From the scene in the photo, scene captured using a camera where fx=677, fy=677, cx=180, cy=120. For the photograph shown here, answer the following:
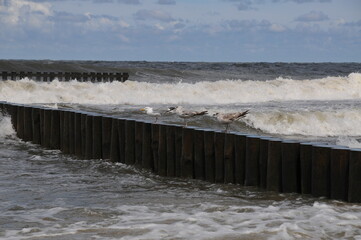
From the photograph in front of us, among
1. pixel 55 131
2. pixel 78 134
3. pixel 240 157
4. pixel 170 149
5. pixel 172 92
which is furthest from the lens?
pixel 172 92

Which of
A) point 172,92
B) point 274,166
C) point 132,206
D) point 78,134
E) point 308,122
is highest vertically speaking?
point 274,166

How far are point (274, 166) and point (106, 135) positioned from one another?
4353mm

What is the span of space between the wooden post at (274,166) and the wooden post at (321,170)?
1.91 ft

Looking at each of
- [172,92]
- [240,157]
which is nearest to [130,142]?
[240,157]

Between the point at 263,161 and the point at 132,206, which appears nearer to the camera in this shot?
the point at 132,206

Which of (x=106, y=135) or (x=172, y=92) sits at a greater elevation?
(x=106, y=135)

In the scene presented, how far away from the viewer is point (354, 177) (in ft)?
27.0

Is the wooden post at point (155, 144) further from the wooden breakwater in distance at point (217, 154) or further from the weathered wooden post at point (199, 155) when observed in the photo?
the weathered wooden post at point (199, 155)

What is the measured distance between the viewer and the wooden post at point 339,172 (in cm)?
834

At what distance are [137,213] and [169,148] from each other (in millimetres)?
3296

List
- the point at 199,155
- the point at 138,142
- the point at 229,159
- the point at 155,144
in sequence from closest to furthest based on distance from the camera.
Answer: the point at 229,159 < the point at 199,155 < the point at 155,144 < the point at 138,142

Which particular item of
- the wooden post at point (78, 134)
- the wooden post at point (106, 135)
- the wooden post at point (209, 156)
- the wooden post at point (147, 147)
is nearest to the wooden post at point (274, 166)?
the wooden post at point (209, 156)

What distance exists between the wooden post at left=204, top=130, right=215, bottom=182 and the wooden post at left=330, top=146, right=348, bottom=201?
218cm

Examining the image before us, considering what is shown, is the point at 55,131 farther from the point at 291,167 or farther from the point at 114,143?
the point at 291,167
